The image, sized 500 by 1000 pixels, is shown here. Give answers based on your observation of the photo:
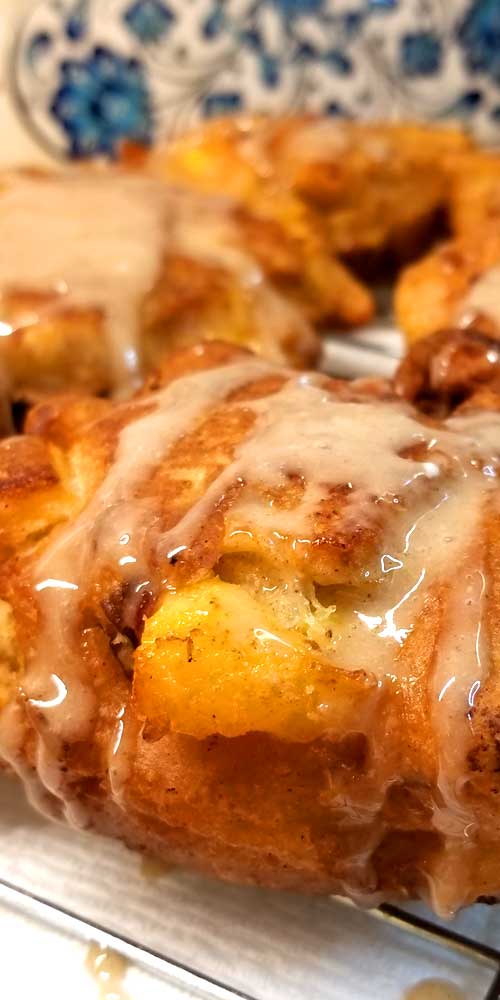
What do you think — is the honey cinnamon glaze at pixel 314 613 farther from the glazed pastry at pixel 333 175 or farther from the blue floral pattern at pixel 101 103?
the blue floral pattern at pixel 101 103

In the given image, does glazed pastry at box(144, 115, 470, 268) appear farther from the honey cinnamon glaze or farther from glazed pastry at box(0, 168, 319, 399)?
the honey cinnamon glaze

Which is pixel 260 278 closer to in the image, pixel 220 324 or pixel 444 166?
pixel 220 324

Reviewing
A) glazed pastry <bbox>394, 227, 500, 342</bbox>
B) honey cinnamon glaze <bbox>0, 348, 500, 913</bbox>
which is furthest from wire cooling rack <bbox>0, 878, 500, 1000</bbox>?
glazed pastry <bbox>394, 227, 500, 342</bbox>

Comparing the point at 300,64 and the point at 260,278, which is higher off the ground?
the point at 300,64

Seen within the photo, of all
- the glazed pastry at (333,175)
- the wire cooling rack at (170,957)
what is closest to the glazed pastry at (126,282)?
the glazed pastry at (333,175)

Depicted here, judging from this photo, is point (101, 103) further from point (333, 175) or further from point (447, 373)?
point (447, 373)

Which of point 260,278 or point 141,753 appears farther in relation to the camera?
point 260,278

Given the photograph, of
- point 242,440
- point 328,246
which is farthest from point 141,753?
point 328,246
